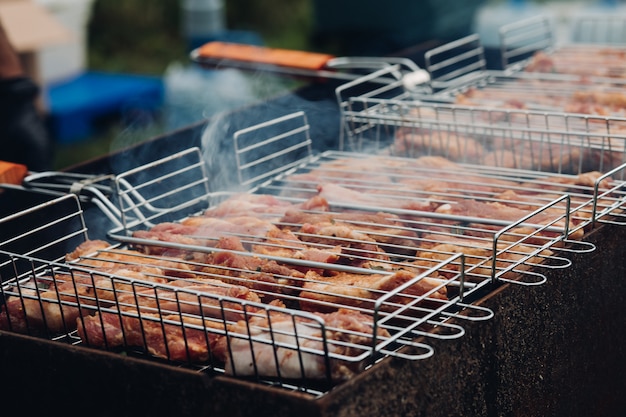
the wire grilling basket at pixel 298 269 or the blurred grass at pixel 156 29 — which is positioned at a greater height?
the blurred grass at pixel 156 29

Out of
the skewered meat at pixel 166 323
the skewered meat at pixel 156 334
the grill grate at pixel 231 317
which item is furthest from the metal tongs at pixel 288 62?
the skewered meat at pixel 156 334

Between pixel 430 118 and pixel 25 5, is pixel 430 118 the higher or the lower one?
the lower one

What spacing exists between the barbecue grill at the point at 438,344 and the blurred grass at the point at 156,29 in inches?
407

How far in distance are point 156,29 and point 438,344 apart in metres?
13.4

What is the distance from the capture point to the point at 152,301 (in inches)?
130

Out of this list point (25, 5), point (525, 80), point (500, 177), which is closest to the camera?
point (500, 177)

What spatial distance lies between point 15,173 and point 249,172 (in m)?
1.32

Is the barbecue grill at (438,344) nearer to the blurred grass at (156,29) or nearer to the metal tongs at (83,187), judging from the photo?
the metal tongs at (83,187)

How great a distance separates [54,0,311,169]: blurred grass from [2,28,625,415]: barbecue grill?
33.9 feet

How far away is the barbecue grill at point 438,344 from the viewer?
2891 mm

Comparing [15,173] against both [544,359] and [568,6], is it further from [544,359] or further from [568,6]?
[568,6]

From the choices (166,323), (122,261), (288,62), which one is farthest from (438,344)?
(288,62)

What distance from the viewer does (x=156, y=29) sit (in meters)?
15.7

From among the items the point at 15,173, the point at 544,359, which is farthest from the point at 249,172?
the point at 544,359
